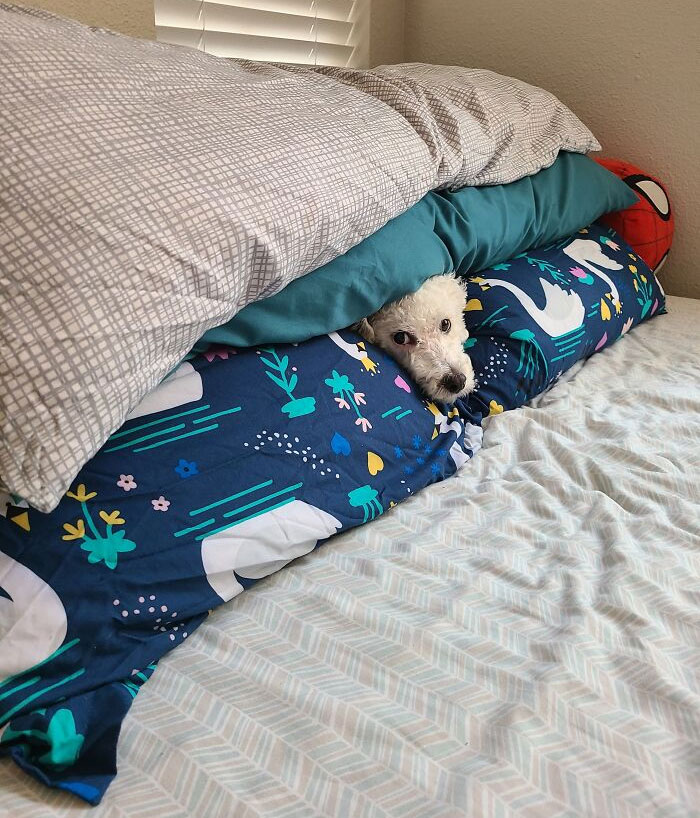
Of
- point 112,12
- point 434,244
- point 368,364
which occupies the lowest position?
point 368,364

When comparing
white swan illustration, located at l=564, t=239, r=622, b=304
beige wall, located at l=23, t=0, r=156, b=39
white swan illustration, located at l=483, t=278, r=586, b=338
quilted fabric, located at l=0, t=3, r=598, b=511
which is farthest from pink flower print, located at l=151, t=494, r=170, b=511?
white swan illustration, located at l=564, t=239, r=622, b=304

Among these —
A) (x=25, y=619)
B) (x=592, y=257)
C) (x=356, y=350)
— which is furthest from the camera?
(x=592, y=257)

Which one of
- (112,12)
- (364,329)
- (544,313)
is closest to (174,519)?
(364,329)

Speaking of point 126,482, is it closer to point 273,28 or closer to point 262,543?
point 262,543

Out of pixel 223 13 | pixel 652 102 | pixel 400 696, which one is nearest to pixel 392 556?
pixel 400 696

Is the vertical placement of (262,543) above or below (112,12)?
below

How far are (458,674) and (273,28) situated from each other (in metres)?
1.55

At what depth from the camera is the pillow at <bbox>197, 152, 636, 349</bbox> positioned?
90 centimetres

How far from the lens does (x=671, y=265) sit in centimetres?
185

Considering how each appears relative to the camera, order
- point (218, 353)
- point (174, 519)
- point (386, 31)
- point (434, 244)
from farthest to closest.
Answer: point (386, 31) → point (434, 244) → point (218, 353) → point (174, 519)

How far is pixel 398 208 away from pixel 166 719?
0.73 m

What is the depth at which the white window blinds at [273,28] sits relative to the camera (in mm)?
1482

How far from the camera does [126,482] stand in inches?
28.2

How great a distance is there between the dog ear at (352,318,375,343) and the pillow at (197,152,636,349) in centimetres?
4
